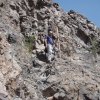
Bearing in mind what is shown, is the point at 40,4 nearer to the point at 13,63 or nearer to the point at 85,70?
the point at 85,70

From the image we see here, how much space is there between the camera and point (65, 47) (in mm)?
21250

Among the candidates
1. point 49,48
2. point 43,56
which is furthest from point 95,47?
point 43,56

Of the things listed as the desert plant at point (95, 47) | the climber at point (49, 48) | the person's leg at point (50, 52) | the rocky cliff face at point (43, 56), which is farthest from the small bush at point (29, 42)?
the desert plant at point (95, 47)

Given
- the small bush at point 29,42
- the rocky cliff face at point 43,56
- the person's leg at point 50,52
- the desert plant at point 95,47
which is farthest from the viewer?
the desert plant at point 95,47

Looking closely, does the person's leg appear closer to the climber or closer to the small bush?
the climber

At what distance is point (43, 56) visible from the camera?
19.3 m

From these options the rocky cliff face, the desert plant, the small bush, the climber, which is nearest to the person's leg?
the climber

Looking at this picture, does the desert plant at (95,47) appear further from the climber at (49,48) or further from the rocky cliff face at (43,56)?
the climber at (49,48)

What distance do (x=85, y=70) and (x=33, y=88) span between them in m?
3.90

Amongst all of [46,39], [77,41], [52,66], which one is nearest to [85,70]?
[52,66]

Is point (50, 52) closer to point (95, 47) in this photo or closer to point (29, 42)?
point (29, 42)

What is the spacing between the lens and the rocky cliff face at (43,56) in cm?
1373

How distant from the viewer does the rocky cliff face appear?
1373cm

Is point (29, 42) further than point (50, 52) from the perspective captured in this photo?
Yes
